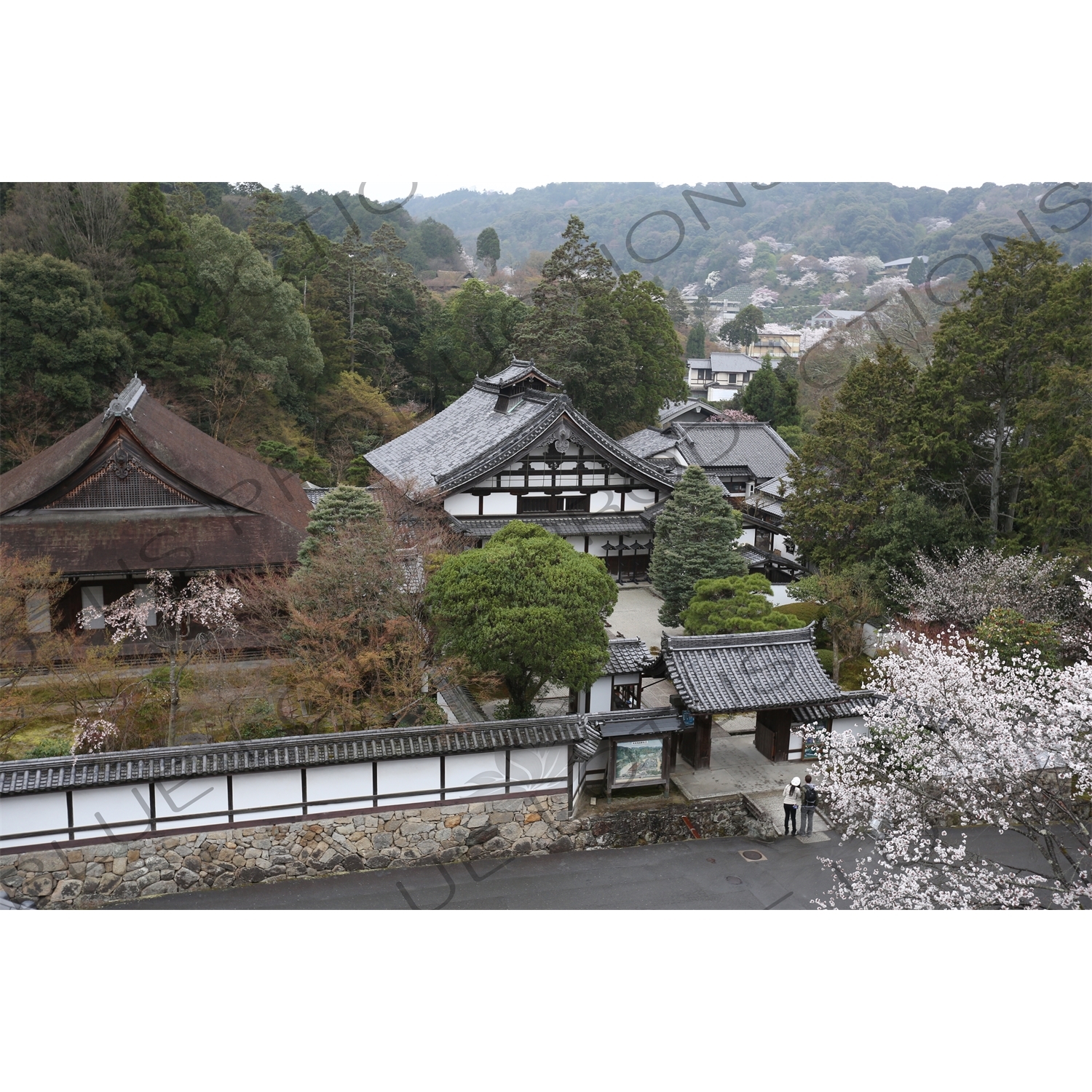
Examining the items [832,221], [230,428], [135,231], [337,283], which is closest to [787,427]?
[337,283]

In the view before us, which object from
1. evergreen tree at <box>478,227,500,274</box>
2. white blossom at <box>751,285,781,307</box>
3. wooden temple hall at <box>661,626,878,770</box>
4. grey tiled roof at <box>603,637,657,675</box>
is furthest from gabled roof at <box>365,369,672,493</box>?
white blossom at <box>751,285,781,307</box>

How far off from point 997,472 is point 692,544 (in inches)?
274

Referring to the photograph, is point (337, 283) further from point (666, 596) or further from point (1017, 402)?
point (1017, 402)

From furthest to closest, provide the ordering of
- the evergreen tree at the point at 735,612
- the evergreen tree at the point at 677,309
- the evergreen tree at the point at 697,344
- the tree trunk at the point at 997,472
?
the evergreen tree at the point at 677,309 < the evergreen tree at the point at 697,344 < the tree trunk at the point at 997,472 < the evergreen tree at the point at 735,612

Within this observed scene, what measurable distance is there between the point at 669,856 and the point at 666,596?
929 centimetres

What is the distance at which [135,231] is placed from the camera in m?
27.6

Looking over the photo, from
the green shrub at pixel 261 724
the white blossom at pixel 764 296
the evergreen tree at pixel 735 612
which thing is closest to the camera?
the green shrub at pixel 261 724

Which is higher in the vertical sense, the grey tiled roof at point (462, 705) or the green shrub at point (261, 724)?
the green shrub at point (261, 724)

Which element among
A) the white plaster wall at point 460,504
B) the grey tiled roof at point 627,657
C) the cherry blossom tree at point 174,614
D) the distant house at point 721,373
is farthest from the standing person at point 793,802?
the distant house at point 721,373

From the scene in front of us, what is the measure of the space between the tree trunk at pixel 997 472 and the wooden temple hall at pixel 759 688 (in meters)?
7.35

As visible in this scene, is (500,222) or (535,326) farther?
(500,222)

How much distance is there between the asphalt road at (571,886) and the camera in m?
10.7

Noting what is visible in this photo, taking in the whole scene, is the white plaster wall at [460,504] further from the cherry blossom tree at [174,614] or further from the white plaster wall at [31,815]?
the white plaster wall at [31,815]

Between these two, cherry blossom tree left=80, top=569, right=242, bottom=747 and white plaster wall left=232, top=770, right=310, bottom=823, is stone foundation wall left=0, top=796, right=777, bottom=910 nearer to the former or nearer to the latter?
white plaster wall left=232, top=770, right=310, bottom=823
